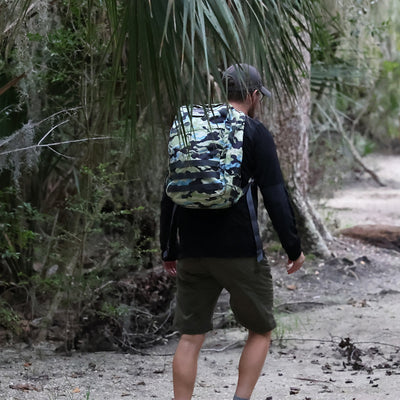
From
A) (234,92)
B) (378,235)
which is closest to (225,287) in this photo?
(234,92)

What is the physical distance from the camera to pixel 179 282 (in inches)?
142

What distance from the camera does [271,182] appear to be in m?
3.42

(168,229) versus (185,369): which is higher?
(168,229)

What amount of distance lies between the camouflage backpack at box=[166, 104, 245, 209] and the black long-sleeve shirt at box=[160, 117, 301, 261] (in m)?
0.08

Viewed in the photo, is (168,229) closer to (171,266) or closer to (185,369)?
(171,266)

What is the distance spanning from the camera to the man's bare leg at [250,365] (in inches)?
137

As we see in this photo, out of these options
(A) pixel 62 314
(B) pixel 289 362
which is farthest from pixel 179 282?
(A) pixel 62 314

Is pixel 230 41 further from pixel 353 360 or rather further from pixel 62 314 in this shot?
pixel 62 314

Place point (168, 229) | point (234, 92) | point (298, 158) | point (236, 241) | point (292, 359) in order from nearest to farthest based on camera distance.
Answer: point (236, 241)
point (234, 92)
point (168, 229)
point (292, 359)
point (298, 158)

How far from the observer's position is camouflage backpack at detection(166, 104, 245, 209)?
3.25 metres

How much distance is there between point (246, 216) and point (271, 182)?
19 centimetres

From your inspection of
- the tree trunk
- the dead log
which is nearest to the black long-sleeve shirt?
the tree trunk

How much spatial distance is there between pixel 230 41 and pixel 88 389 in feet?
7.73

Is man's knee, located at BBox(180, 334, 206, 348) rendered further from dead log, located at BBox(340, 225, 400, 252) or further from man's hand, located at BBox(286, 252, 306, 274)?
dead log, located at BBox(340, 225, 400, 252)
